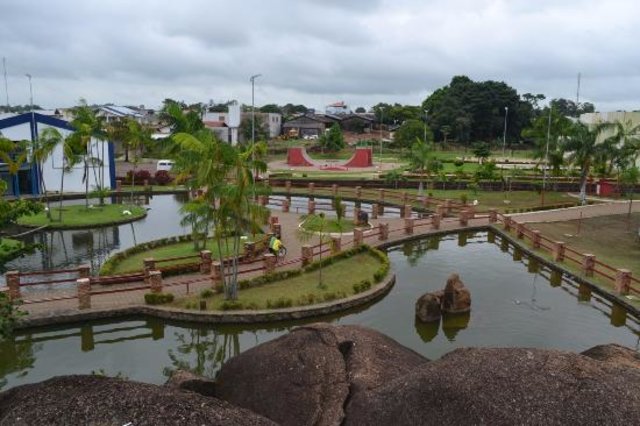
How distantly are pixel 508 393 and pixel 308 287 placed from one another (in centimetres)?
1131

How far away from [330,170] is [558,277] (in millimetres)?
40711

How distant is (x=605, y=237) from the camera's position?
2792cm

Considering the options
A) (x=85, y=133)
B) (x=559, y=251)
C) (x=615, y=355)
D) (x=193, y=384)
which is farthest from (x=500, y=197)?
(x=193, y=384)

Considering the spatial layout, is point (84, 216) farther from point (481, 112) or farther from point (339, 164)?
point (481, 112)

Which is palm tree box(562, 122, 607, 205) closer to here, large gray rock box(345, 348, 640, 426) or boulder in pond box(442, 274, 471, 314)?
boulder in pond box(442, 274, 471, 314)

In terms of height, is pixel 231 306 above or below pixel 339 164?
below

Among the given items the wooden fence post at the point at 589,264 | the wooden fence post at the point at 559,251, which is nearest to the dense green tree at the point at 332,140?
the wooden fence post at the point at 559,251

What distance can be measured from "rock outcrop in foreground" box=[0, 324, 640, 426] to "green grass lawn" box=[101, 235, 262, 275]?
35.0 ft

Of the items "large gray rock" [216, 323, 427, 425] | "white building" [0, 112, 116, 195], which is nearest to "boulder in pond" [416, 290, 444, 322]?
"large gray rock" [216, 323, 427, 425]

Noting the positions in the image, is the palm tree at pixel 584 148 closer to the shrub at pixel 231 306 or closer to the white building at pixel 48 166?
the shrub at pixel 231 306

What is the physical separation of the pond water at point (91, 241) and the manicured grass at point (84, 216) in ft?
1.77

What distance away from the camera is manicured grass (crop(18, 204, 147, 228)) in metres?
30.2

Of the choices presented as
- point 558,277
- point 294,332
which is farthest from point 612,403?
point 558,277

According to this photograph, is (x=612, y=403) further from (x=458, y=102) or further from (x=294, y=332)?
(x=458, y=102)
